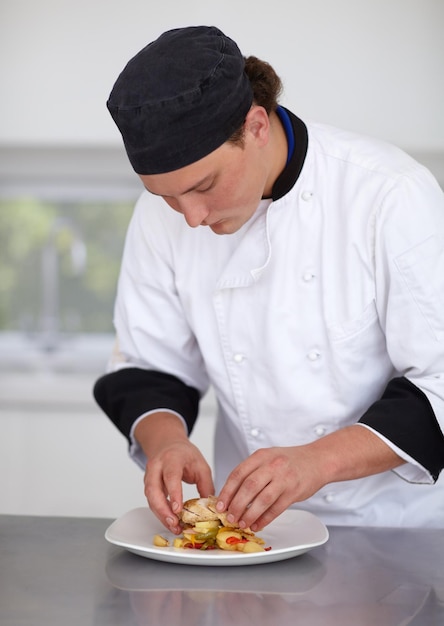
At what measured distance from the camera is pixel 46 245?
339cm

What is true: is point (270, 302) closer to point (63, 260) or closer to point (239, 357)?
point (239, 357)

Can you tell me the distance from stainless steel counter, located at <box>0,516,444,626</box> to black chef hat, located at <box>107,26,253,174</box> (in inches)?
24.5

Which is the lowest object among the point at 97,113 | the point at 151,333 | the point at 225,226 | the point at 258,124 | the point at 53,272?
the point at 53,272

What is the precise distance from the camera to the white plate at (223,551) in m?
1.34

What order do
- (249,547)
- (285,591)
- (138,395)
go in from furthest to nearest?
1. (138,395)
2. (249,547)
3. (285,591)

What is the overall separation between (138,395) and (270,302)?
0.33 metres

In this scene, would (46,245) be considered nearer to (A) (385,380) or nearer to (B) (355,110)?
(B) (355,110)

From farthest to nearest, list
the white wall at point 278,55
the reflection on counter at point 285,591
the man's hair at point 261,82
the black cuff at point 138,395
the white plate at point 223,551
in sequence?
1. the white wall at point 278,55
2. the black cuff at point 138,395
3. the man's hair at point 261,82
4. the white plate at point 223,551
5. the reflection on counter at point 285,591

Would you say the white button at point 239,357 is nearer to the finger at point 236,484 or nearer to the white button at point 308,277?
the white button at point 308,277

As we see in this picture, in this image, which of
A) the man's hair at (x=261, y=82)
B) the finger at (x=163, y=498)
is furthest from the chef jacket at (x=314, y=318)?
the finger at (x=163, y=498)

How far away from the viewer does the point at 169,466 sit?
5.08 ft

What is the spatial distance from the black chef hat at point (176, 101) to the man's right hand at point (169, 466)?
501 millimetres

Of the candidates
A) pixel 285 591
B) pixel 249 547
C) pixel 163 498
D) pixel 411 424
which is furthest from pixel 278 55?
pixel 285 591

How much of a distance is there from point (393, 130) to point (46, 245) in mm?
1355
